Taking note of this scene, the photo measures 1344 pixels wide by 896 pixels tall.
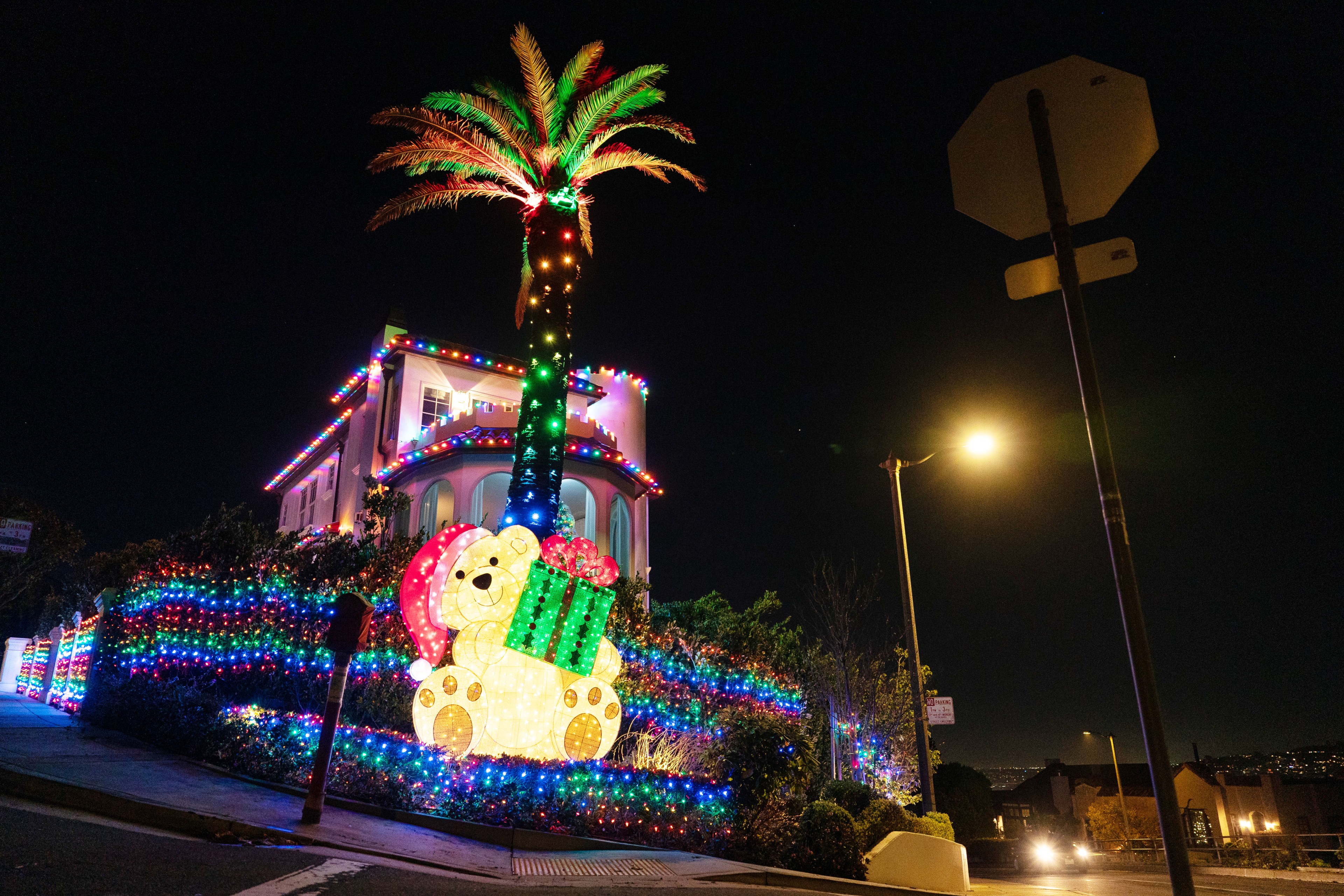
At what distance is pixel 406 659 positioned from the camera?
12.2 metres

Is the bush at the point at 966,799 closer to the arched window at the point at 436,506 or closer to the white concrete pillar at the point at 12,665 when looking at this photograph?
the arched window at the point at 436,506

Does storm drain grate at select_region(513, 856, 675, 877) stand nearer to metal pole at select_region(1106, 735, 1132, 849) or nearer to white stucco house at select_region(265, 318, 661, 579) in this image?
white stucco house at select_region(265, 318, 661, 579)

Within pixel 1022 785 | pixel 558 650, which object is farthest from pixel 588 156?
pixel 1022 785

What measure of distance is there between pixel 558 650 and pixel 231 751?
416cm

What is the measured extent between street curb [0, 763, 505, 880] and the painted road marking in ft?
2.43

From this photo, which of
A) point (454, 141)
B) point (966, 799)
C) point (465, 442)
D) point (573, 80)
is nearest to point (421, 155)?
point (454, 141)

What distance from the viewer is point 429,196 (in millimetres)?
15961

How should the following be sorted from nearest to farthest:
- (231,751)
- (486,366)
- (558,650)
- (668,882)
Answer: (668,882) < (231,751) < (558,650) < (486,366)

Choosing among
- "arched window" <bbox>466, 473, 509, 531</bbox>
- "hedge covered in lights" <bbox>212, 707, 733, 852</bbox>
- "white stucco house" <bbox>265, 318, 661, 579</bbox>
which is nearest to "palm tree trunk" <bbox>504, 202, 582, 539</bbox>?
"hedge covered in lights" <bbox>212, 707, 733, 852</bbox>

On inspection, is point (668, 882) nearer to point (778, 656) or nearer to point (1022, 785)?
point (778, 656)

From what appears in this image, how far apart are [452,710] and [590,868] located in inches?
132

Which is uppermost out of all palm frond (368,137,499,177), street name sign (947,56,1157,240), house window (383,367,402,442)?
palm frond (368,137,499,177)

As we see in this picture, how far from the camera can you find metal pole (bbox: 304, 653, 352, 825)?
24.1 feet

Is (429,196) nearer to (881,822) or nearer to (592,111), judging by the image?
(592,111)
